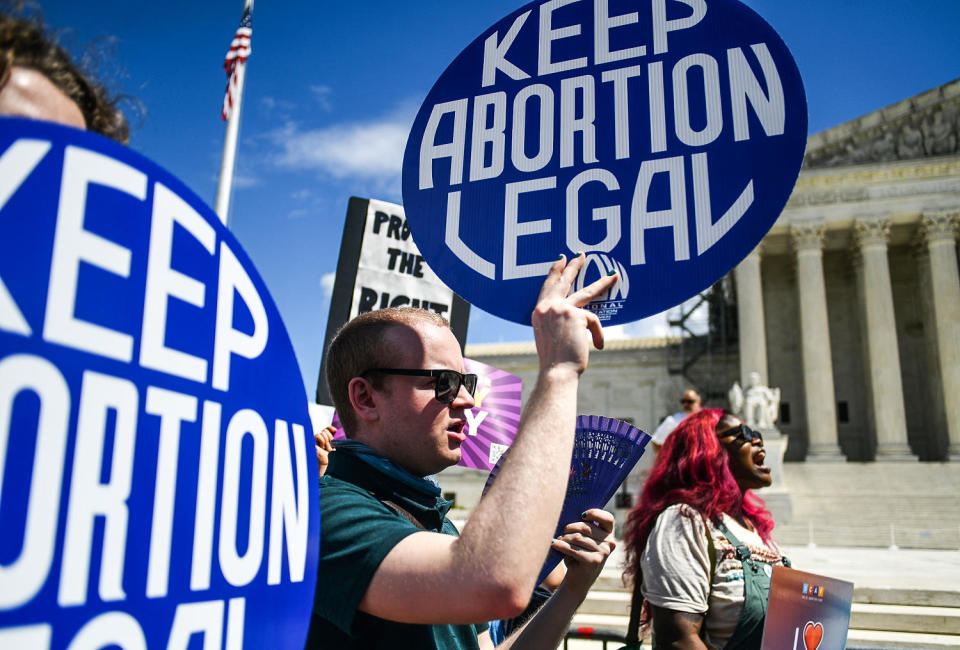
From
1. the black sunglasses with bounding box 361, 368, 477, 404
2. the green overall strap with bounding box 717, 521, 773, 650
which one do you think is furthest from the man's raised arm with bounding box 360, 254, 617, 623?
the green overall strap with bounding box 717, 521, 773, 650

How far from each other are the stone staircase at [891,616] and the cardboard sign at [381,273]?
416 centimetres

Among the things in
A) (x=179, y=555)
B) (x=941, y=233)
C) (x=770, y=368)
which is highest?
(x=941, y=233)

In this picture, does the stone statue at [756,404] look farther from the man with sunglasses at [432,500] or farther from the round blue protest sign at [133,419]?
the round blue protest sign at [133,419]

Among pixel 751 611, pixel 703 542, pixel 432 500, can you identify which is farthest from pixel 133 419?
pixel 751 611

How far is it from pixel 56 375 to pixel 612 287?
114 centimetres

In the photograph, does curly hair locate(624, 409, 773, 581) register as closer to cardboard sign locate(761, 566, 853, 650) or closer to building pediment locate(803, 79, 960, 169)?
cardboard sign locate(761, 566, 853, 650)

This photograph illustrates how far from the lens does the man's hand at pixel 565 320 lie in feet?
4.34

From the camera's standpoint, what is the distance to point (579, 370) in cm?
131

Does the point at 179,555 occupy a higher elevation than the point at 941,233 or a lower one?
lower

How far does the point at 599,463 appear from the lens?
5.74 ft

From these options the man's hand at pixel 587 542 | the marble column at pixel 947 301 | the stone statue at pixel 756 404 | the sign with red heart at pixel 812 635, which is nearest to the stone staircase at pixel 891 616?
the sign with red heart at pixel 812 635

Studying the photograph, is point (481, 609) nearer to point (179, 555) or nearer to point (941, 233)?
point (179, 555)

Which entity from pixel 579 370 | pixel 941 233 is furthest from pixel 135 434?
pixel 941 233

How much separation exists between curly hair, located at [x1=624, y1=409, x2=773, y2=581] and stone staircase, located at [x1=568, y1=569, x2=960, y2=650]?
4368mm
